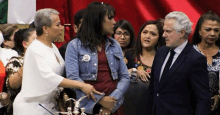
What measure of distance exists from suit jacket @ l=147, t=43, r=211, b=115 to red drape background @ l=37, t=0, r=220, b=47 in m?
2.35

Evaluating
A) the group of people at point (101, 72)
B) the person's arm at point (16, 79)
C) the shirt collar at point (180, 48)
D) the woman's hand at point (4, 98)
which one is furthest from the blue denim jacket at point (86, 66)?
the woman's hand at point (4, 98)

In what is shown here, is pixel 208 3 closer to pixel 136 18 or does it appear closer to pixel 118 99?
pixel 136 18

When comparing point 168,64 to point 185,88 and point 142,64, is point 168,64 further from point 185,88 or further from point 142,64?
point 142,64

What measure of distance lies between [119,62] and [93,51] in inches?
10.1

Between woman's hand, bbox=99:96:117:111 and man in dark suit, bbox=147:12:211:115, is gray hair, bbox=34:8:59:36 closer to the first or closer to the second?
woman's hand, bbox=99:96:117:111

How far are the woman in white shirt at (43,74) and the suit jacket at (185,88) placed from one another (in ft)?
1.80

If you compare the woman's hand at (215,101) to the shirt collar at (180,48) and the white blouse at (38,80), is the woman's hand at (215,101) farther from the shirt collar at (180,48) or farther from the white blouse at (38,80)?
the white blouse at (38,80)

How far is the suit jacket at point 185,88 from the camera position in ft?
9.57

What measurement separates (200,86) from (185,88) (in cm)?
11

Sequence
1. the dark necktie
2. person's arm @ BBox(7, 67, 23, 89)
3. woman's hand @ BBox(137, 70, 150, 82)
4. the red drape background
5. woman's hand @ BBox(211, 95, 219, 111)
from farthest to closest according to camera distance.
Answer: the red drape background, woman's hand @ BBox(137, 70, 150, 82), woman's hand @ BBox(211, 95, 219, 111), person's arm @ BBox(7, 67, 23, 89), the dark necktie

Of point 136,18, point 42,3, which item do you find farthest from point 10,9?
point 136,18

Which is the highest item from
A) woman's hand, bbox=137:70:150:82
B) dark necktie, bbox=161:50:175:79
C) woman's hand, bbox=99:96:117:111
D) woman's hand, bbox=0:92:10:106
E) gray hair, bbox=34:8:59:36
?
gray hair, bbox=34:8:59:36

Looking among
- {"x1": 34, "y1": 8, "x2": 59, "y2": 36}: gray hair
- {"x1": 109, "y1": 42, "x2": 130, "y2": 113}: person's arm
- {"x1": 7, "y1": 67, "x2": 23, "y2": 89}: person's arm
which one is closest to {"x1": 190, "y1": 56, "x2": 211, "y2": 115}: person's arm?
{"x1": 109, "y1": 42, "x2": 130, "y2": 113}: person's arm

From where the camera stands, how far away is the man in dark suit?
2.92 meters
